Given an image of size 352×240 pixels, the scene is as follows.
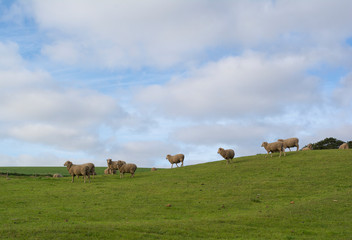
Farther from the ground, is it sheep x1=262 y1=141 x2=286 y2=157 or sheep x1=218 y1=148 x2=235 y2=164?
sheep x1=262 y1=141 x2=286 y2=157

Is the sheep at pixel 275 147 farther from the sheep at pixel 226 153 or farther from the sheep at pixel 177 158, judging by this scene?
the sheep at pixel 177 158

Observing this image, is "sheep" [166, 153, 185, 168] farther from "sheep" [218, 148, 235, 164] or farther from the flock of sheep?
"sheep" [218, 148, 235, 164]

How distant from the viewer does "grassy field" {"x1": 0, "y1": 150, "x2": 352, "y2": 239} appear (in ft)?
61.6

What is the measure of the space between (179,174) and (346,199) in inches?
793

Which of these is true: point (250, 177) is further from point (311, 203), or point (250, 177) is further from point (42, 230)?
point (42, 230)

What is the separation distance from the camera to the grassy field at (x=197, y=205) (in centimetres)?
1877

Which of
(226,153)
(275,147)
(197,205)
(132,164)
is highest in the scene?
(275,147)

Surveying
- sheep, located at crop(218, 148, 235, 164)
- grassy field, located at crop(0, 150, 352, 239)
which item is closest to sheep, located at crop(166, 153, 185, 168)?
sheep, located at crop(218, 148, 235, 164)

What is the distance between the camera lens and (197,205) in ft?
85.6

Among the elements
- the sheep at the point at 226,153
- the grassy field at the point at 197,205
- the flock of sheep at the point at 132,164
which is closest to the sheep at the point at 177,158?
the flock of sheep at the point at 132,164

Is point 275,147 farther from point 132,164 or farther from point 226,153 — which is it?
point 132,164

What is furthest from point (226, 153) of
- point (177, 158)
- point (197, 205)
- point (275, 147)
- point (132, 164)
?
point (197, 205)

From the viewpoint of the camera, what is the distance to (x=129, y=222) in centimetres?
2081

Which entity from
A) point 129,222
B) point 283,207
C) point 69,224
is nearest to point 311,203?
point 283,207
